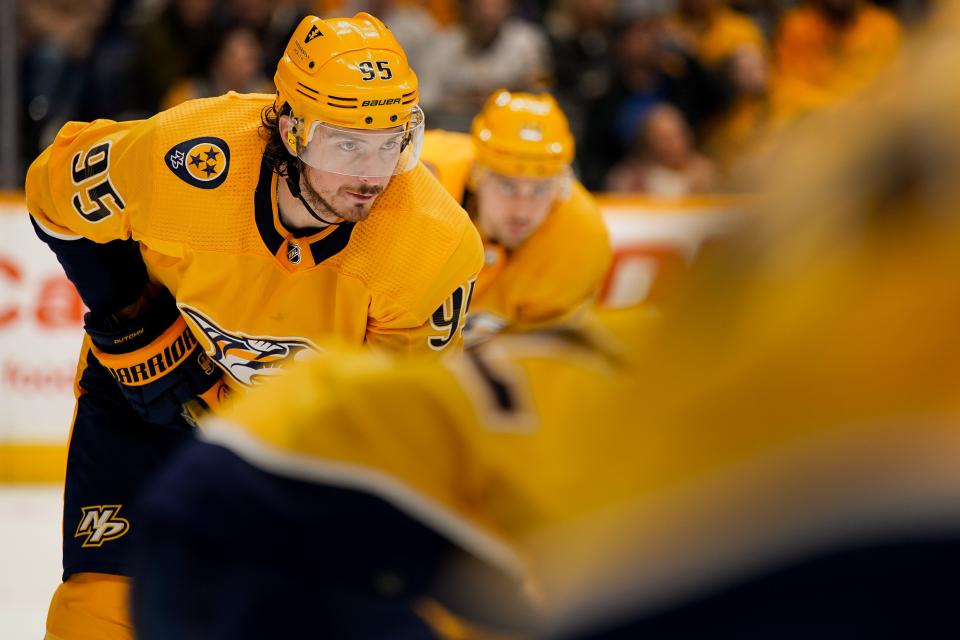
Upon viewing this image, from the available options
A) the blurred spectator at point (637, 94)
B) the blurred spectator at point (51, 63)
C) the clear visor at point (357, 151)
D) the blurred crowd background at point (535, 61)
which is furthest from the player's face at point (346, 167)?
the blurred spectator at point (637, 94)

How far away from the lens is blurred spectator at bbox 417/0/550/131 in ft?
21.9

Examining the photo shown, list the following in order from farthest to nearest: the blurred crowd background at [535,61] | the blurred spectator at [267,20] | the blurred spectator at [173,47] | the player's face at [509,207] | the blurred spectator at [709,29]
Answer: the blurred spectator at [709,29]
the blurred spectator at [267,20]
the blurred spectator at [173,47]
the blurred crowd background at [535,61]
the player's face at [509,207]

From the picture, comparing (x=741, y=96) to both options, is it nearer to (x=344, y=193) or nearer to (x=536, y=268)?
(x=536, y=268)

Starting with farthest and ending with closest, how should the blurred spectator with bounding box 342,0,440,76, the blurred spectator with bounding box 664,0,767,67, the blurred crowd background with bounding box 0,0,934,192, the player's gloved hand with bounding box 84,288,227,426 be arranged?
the blurred spectator with bounding box 664,0,767,67
the blurred spectator with bounding box 342,0,440,76
the blurred crowd background with bounding box 0,0,934,192
the player's gloved hand with bounding box 84,288,227,426

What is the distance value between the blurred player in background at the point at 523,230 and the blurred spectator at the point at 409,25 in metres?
2.54

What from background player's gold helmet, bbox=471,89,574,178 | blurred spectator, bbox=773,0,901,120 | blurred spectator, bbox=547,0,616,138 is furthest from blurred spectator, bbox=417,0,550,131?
background player's gold helmet, bbox=471,89,574,178

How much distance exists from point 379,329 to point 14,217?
10.6ft

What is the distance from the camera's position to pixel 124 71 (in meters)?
6.45

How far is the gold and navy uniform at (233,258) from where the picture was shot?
8.97 feet

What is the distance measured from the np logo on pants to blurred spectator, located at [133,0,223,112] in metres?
4.01

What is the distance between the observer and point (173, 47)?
651 centimetres

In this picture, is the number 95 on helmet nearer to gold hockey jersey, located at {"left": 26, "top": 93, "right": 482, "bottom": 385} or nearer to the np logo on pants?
gold hockey jersey, located at {"left": 26, "top": 93, "right": 482, "bottom": 385}

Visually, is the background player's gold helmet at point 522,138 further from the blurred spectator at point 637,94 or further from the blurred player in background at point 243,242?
the blurred spectator at point 637,94

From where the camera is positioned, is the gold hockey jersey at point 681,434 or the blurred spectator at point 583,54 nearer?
the gold hockey jersey at point 681,434
